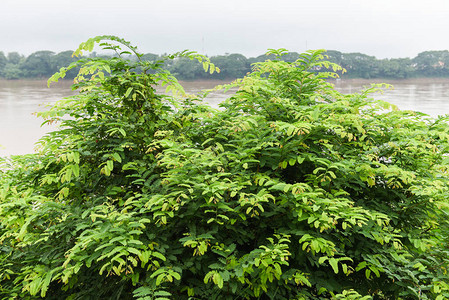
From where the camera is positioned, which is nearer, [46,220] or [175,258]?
[175,258]

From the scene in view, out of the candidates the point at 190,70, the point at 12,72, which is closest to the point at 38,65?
the point at 12,72

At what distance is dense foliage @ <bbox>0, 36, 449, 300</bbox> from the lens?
1.94m

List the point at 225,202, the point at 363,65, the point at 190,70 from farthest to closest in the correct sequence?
the point at 363,65 < the point at 190,70 < the point at 225,202

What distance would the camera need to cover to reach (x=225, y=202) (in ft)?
6.81

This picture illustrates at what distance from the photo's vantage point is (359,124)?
7.92 feet

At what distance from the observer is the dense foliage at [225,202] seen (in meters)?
1.94

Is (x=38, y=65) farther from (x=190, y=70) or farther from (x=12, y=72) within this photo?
(x=190, y=70)

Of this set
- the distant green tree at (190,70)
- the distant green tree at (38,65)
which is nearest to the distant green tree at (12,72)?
the distant green tree at (38,65)

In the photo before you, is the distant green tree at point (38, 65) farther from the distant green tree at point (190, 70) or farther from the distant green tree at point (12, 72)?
the distant green tree at point (190, 70)

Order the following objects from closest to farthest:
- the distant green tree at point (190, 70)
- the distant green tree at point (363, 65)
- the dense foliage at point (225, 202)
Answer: the dense foliage at point (225, 202) → the distant green tree at point (190, 70) → the distant green tree at point (363, 65)

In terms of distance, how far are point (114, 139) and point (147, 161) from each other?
0.29 meters

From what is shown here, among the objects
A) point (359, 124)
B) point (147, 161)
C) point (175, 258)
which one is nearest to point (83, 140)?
point (147, 161)

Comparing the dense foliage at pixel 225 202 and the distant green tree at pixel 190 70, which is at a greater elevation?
the distant green tree at pixel 190 70

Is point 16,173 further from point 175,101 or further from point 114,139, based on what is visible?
point 175,101
